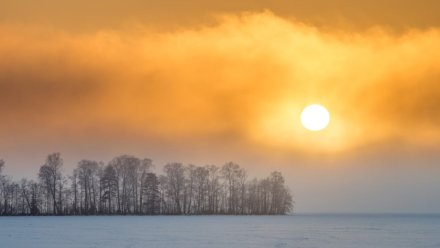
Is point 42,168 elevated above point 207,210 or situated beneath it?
elevated above

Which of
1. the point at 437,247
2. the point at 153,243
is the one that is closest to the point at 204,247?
the point at 153,243

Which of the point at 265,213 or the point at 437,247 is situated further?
the point at 265,213

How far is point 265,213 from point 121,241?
124064 millimetres

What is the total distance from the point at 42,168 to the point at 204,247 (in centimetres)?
10782

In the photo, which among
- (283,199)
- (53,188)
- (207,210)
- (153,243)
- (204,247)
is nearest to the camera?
(204,247)

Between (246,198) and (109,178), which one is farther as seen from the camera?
(246,198)

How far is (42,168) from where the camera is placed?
146125mm

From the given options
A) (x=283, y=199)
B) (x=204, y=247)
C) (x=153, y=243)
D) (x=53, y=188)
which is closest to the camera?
(x=204, y=247)

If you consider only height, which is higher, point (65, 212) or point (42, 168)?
point (42, 168)

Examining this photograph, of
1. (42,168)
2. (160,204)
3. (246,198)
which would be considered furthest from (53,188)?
(246,198)

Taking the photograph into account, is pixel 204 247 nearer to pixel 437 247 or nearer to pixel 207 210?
pixel 437 247

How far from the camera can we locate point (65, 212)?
480ft

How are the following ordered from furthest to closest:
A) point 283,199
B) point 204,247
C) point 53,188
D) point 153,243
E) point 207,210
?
point 283,199 < point 207,210 < point 53,188 < point 153,243 < point 204,247

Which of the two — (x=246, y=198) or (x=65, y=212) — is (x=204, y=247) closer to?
(x=65, y=212)
